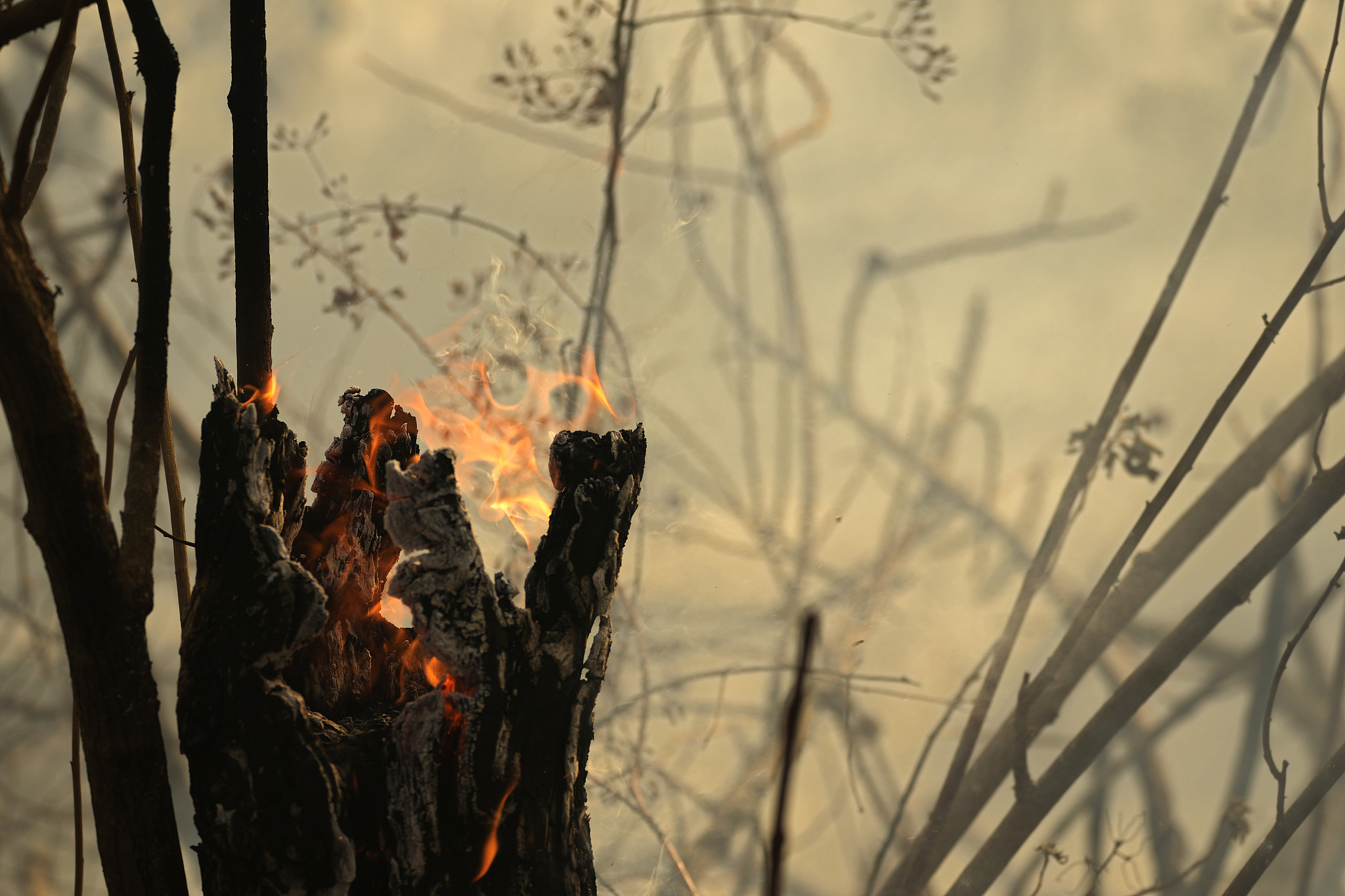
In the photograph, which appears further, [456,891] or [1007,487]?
[1007,487]

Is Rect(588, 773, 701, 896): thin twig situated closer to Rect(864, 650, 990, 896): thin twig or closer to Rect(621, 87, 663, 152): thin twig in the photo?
Rect(864, 650, 990, 896): thin twig

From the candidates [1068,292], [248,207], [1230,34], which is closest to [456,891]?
[248,207]

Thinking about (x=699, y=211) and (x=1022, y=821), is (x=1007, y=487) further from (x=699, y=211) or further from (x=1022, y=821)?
(x=699, y=211)

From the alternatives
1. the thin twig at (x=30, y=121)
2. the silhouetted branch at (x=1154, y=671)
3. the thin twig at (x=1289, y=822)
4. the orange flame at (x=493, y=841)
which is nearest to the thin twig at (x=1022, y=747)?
the silhouetted branch at (x=1154, y=671)

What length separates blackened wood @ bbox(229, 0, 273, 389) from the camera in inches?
18.5

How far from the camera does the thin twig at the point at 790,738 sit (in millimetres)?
179

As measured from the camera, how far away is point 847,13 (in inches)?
40.2

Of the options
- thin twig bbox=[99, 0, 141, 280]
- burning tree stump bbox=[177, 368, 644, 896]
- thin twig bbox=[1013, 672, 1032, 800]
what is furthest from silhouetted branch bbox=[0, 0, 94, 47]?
thin twig bbox=[1013, 672, 1032, 800]

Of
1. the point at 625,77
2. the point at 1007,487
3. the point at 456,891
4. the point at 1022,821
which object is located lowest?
the point at 456,891

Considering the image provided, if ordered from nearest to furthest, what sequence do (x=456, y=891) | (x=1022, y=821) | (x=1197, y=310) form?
(x=456, y=891), (x=1022, y=821), (x=1197, y=310)

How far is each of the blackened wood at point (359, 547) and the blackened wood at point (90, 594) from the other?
0.39 feet

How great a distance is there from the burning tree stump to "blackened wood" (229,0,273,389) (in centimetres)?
3

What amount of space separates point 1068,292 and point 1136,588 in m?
0.40

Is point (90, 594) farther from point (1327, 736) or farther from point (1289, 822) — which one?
point (1327, 736)
